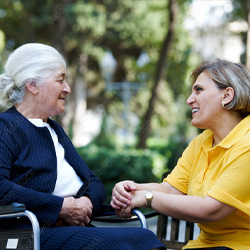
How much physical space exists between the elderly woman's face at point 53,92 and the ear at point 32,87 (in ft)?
0.08

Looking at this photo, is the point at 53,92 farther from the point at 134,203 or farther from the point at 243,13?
the point at 243,13

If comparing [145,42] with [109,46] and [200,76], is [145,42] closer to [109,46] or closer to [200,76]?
[109,46]

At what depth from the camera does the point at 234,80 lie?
7.67 ft

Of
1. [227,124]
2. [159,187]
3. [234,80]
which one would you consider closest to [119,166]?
[159,187]

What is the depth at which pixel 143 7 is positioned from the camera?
64.5ft

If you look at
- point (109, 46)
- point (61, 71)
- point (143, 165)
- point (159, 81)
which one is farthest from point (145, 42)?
point (61, 71)

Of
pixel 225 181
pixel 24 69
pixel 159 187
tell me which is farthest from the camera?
pixel 159 187

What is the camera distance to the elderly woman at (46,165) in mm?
2248

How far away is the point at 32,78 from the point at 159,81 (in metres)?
8.50

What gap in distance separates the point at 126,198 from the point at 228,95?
2.73 ft

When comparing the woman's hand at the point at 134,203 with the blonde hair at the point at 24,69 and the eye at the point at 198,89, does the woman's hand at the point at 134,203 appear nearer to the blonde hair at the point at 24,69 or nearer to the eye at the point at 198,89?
the eye at the point at 198,89

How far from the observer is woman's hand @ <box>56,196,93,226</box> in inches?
94.3

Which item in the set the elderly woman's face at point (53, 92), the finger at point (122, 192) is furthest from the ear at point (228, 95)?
the elderly woman's face at point (53, 92)

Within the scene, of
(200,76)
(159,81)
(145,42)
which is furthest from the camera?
(145,42)
